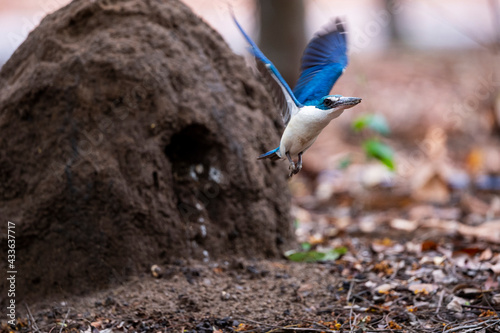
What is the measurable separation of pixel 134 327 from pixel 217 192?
1.08m

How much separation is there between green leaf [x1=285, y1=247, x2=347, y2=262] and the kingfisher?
1.15 meters

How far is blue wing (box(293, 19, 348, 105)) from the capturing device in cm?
290

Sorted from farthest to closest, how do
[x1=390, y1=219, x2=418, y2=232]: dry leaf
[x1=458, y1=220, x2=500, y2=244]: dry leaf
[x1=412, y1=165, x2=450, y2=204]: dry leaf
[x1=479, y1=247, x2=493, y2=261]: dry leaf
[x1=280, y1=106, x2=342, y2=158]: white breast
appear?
[x1=412, y1=165, x2=450, y2=204]: dry leaf < [x1=390, y1=219, x2=418, y2=232]: dry leaf < [x1=458, y1=220, x2=500, y2=244]: dry leaf < [x1=479, y1=247, x2=493, y2=261]: dry leaf < [x1=280, y1=106, x2=342, y2=158]: white breast

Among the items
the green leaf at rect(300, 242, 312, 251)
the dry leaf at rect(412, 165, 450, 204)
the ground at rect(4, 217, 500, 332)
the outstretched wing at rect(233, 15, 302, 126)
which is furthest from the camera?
the dry leaf at rect(412, 165, 450, 204)

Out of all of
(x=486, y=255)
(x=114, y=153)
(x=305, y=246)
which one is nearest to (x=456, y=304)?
(x=486, y=255)

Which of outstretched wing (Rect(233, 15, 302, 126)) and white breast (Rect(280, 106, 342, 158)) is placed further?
outstretched wing (Rect(233, 15, 302, 126))

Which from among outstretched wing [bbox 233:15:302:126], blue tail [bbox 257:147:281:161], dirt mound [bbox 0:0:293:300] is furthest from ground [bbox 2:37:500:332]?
outstretched wing [bbox 233:15:302:126]

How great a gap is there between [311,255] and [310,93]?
1.48 m

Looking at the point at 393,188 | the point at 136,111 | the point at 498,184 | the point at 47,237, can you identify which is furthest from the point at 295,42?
the point at 47,237

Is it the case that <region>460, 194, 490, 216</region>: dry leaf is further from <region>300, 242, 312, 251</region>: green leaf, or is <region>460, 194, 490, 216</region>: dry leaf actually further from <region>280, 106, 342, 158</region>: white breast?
<region>280, 106, 342, 158</region>: white breast

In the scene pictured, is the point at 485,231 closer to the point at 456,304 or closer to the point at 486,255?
the point at 486,255

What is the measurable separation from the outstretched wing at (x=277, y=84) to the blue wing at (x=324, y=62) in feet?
0.34

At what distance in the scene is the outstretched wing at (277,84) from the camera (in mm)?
2695

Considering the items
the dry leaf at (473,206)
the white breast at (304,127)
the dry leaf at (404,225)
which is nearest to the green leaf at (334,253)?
the dry leaf at (404,225)
